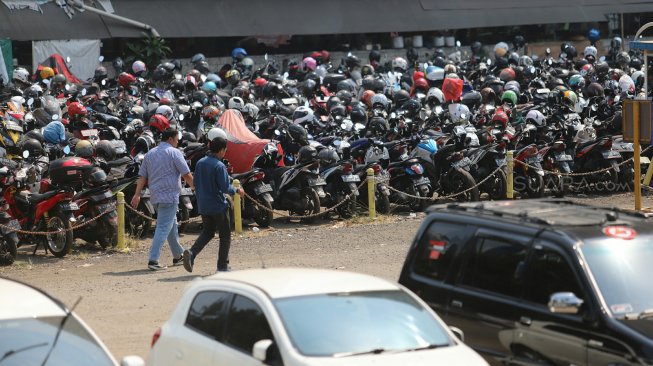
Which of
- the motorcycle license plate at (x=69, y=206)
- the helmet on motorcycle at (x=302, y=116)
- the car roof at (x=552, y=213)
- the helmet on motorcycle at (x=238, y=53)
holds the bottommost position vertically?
the motorcycle license plate at (x=69, y=206)

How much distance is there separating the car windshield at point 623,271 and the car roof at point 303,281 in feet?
4.30

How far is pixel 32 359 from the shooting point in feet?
19.9

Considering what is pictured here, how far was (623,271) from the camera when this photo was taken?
294 inches

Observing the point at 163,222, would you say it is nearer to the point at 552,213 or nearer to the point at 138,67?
the point at 552,213

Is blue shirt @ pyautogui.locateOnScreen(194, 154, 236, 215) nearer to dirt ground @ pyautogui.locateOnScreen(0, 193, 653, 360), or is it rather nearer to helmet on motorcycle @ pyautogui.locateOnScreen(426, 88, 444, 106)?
dirt ground @ pyautogui.locateOnScreen(0, 193, 653, 360)

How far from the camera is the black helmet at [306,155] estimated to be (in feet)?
57.8

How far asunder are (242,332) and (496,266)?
1982 millimetres

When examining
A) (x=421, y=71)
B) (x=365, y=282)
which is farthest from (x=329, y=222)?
A: (x=421, y=71)

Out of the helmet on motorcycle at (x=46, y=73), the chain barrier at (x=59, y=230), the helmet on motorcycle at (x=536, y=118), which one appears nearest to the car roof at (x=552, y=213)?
the chain barrier at (x=59, y=230)

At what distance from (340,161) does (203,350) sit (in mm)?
11112

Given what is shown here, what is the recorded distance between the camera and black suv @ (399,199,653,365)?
7172 millimetres

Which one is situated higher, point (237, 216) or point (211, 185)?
point (211, 185)

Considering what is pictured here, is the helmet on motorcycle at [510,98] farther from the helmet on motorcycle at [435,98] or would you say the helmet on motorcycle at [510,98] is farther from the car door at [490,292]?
the car door at [490,292]

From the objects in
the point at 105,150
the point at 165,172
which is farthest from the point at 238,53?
the point at 165,172
